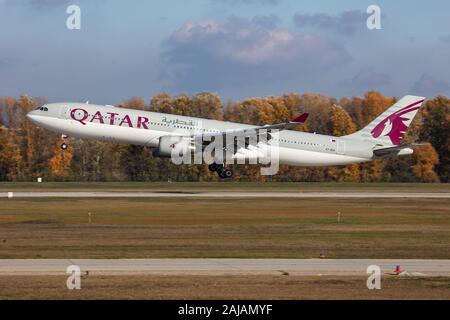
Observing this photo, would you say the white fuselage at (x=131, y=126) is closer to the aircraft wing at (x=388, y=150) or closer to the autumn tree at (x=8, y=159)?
the aircraft wing at (x=388, y=150)

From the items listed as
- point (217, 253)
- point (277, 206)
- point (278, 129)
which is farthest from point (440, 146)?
point (217, 253)

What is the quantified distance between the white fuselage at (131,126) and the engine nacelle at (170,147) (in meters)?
2.05

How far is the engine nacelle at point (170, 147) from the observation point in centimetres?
5881

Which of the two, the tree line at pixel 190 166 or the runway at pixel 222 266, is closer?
the runway at pixel 222 266

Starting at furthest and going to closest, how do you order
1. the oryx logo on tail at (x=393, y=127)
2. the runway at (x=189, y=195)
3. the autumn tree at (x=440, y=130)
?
the autumn tree at (x=440, y=130)
the oryx logo on tail at (x=393, y=127)
the runway at (x=189, y=195)

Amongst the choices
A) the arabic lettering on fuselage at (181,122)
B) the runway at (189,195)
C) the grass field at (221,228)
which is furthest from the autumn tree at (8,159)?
the grass field at (221,228)

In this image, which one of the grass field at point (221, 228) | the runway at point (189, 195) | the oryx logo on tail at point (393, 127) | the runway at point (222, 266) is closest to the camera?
the runway at point (222, 266)

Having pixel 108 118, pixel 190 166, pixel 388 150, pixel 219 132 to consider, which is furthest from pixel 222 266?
pixel 190 166

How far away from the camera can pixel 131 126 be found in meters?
60.7

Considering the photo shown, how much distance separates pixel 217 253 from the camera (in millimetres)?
29812

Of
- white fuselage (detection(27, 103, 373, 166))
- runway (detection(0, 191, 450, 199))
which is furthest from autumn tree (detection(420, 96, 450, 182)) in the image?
white fuselage (detection(27, 103, 373, 166))

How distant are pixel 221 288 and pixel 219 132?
135 ft

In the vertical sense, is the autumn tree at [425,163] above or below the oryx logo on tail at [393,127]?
below
